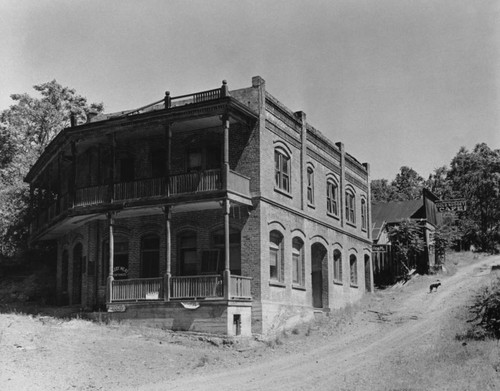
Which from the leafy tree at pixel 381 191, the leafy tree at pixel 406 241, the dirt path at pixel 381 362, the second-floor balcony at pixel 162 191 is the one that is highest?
the leafy tree at pixel 381 191

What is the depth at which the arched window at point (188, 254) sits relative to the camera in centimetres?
2544

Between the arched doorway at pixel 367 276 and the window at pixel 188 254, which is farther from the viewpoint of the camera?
the arched doorway at pixel 367 276

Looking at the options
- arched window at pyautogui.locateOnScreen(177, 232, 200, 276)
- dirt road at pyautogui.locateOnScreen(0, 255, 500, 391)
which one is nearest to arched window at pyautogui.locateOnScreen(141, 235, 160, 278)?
arched window at pyautogui.locateOnScreen(177, 232, 200, 276)

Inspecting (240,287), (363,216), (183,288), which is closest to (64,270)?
(183,288)

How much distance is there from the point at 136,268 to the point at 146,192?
Result: 3.64m

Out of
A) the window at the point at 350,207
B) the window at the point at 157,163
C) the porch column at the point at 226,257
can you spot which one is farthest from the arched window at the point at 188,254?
the window at the point at 350,207

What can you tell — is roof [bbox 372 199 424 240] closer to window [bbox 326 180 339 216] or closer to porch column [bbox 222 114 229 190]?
window [bbox 326 180 339 216]

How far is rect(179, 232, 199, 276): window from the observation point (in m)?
25.5

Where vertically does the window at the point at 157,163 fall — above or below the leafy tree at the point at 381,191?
below

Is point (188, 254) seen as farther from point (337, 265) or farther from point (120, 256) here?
point (337, 265)

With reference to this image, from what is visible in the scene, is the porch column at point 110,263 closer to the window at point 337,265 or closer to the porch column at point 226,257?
the porch column at point 226,257

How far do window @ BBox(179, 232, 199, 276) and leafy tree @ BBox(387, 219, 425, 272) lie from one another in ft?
55.2

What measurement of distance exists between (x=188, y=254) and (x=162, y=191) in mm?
3082

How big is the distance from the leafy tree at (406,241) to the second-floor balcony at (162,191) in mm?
16916
